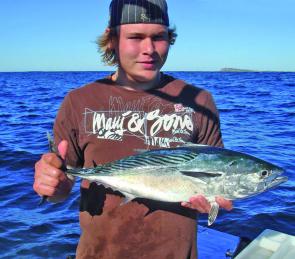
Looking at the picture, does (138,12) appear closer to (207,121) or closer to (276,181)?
(207,121)

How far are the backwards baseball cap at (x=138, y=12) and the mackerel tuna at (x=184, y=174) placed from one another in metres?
1.05

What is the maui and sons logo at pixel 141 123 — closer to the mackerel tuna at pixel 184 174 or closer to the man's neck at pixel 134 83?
the man's neck at pixel 134 83

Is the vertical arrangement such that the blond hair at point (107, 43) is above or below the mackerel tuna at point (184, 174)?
above

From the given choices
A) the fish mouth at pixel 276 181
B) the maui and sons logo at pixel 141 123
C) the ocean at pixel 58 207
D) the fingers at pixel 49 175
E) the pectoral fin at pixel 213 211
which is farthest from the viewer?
the ocean at pixel 58 207

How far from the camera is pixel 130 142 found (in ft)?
11.1

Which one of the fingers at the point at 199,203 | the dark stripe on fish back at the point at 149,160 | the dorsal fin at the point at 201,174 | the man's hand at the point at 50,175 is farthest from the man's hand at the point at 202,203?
the man's hand at the point at 50,175

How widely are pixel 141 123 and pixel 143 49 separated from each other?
58cm

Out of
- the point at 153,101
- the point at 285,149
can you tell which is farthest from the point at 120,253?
the point at 285,149

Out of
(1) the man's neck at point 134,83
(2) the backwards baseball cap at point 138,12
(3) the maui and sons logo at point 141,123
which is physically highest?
(2) the backwards baseball cap at point 138,12

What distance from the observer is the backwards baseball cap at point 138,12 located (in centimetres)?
333

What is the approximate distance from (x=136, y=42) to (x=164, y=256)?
5.54 feet

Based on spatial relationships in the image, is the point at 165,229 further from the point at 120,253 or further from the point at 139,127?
the point at 139,127

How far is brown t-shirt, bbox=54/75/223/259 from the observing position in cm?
331

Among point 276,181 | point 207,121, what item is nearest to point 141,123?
point 207,121
